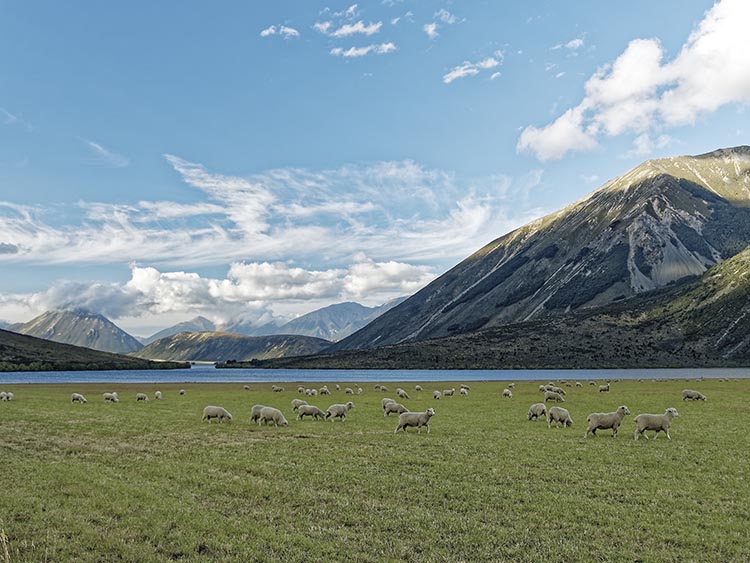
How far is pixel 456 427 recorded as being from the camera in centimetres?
3441

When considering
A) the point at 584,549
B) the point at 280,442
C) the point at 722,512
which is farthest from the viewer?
the point at 280,442

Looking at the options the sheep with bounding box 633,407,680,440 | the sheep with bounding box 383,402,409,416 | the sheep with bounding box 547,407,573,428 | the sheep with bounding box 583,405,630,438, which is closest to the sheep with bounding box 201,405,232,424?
the sheep with bounding box 383,402,409,416

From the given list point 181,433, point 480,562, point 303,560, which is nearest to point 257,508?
point 303,560

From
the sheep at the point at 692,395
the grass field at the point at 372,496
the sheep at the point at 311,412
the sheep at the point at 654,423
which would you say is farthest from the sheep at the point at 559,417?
the sheep at the point at 692,395

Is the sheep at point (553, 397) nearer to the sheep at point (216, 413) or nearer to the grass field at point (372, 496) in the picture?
the grass field at point (372, 496)

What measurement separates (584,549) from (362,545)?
5402 millimetres

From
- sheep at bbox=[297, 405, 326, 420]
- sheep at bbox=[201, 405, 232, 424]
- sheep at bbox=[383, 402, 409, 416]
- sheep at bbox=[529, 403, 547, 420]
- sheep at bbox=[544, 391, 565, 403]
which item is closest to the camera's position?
sheep at bbox=[201, 405, 232, 424]

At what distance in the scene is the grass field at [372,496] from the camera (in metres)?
13.1

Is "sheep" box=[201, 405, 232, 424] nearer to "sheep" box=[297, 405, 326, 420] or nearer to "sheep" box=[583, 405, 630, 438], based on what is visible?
"sheep" box=[297, 405, 326, 420]

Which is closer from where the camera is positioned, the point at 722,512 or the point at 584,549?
the point at 584,549

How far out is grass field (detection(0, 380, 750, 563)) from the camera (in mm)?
13070

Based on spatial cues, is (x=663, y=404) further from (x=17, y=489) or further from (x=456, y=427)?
(x=17, y=489)

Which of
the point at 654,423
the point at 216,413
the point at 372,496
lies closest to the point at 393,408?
the point at 216,413

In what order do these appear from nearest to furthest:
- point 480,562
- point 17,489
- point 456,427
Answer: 1. point 480,562
2. point 17,489
3. point 456,427
